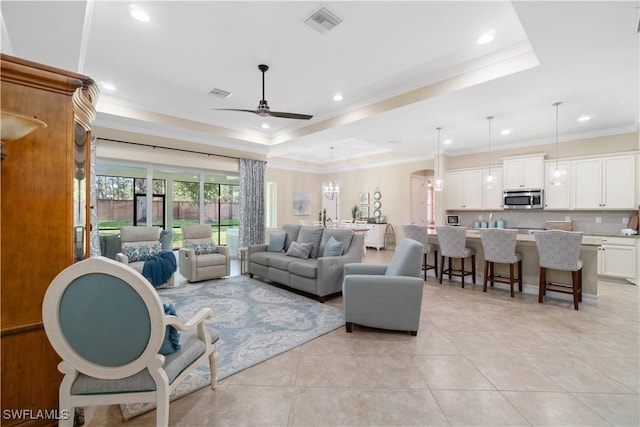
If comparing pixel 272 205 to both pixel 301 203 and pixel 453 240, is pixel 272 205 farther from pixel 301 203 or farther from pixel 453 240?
pixel 453 240

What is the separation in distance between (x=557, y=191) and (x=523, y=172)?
0.70 meters

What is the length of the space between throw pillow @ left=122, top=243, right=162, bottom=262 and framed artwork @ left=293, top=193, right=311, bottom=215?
16.5 feet

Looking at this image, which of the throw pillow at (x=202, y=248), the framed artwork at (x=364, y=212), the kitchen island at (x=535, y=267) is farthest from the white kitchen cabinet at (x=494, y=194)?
the throw pillow at (x=202, y=248)

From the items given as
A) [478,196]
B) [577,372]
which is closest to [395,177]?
[478,196]

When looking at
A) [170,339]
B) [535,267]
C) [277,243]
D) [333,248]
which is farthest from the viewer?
[277,243]

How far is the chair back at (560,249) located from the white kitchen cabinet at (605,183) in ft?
8.29

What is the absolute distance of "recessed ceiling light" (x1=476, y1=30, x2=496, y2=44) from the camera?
279 centimetres

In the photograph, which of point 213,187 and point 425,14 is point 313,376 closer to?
point 425,14

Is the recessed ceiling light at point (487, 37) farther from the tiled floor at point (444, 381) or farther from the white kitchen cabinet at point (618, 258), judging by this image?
the white kitchen cabinet at point (618, 258)

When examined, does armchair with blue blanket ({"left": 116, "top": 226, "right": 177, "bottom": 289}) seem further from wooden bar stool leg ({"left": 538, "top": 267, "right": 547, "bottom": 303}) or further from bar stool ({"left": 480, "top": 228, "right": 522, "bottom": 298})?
wooden bar stool leg ({"left": 538, "top": 267, "right": 547, "bottom": 303})

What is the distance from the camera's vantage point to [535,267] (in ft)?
14.1

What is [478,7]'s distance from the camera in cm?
243

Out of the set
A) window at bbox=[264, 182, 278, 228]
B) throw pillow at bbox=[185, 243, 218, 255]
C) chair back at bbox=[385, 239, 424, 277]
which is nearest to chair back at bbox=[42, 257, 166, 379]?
chair back at bbox=[385, 239, 424, 277]

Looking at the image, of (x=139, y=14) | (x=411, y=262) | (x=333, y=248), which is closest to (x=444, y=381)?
(x=411, y=262)
